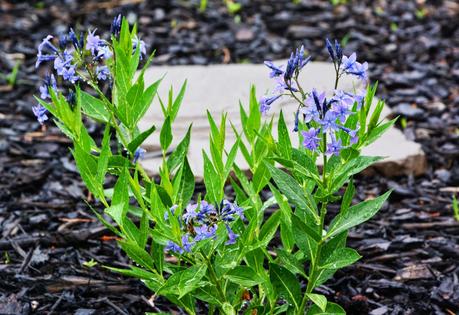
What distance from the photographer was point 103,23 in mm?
6711

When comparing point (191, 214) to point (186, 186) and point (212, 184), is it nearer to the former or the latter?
point (212, 184)

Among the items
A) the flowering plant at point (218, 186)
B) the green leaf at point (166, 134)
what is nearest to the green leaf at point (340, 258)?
the flowering plant at point (218, 186)

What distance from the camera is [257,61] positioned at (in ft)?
20.5

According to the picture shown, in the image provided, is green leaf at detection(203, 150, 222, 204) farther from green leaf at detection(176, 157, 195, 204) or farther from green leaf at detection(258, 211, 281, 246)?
green leaf at detection(258, 211, 281, 246)

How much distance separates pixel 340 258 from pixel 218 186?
18.1 inches

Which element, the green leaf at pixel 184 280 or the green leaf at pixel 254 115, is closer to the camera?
the green leaf at pixel 184 280

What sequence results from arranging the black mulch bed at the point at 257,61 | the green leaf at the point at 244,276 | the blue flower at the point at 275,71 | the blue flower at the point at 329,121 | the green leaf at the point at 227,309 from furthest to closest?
the black mulch bed at the point at 257,61 → the green leaf at the point at 227,309 → the green leaf at the point at 244,276 → the blue flower at the point at 275,71 → the blue flower at the point at 329,121

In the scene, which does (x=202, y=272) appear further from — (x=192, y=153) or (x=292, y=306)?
(x=192, y=153)

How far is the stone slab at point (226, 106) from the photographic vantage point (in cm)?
453

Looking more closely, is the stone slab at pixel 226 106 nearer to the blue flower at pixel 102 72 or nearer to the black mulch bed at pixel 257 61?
the black mulch bed at pixel 257 61

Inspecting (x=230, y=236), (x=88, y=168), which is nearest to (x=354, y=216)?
(x=230, y=236)

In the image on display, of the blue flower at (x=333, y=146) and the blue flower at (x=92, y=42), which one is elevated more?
the blue flower at (x=92, y=42)

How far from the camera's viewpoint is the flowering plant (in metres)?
2.32

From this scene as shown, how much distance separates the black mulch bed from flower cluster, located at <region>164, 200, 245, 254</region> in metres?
1.04
